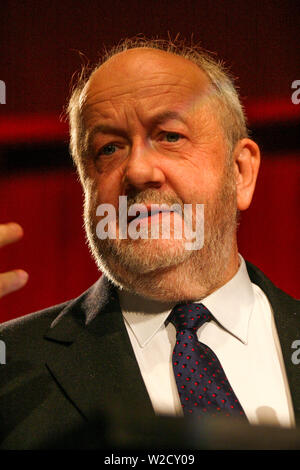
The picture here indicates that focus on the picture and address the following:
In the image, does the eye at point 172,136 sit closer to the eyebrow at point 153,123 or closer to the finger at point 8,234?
the eyebrow at point 153,123

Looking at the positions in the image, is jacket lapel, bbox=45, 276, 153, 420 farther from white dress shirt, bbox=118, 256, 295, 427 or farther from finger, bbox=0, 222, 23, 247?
finger, bbox=0, 222, 23, 247

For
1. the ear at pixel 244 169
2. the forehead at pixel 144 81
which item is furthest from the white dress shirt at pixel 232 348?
the forehead at pixel 144 81

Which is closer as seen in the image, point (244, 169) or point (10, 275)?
point (10, 275)

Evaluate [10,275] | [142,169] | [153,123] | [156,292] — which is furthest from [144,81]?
[10,275]

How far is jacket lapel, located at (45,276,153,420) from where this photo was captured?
3.03 ft

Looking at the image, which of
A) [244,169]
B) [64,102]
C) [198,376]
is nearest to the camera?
[198,376]

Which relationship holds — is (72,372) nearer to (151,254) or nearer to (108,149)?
(151,254)

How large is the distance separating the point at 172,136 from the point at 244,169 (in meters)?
0.20

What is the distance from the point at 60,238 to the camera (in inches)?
57.6

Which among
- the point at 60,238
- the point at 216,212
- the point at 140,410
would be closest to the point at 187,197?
the point at 216,212

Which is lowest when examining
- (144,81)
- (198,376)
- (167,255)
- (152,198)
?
(198,376)

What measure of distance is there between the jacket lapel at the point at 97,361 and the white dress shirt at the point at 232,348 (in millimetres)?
43

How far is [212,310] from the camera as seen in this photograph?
1.06m

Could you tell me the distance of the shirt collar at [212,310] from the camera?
1047mm
